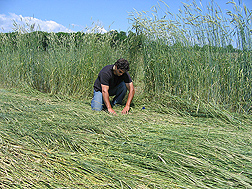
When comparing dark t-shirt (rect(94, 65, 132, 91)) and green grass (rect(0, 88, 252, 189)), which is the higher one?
dark t-shirt (rect(94, 65, 132, 91))

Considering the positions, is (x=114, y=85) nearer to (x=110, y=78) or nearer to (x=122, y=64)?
(x=110, y=78)

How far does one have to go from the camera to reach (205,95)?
2.80 m

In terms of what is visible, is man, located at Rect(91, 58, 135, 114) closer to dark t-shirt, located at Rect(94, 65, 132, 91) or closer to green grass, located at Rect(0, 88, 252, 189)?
dark t-shirt, located at Rect(94, 65, 132, 91)

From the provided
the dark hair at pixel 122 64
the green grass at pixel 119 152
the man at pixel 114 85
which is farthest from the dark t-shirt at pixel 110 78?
the green grass at pixel 119 152

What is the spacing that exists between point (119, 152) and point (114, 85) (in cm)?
173

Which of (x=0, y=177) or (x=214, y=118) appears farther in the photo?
(x=214, y=118)

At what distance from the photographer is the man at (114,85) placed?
272cm

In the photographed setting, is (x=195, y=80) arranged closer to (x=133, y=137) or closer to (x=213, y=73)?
(x=213, y=73)

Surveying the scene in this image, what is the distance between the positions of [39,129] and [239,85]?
7.90 feet

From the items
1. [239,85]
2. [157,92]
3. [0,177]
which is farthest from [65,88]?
[239,85]

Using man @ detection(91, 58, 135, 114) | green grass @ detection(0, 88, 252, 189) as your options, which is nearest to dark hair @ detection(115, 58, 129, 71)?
man @ detection(91, 58, 135, 114)

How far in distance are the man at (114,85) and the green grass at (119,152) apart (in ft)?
1.83

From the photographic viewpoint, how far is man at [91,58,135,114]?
2.72m

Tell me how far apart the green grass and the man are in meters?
0.56
